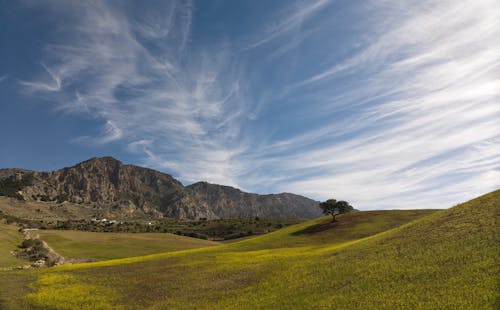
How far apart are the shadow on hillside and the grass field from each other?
35.8 m

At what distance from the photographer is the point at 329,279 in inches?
1047

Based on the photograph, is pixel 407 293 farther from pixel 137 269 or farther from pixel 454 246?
pixel 137 269

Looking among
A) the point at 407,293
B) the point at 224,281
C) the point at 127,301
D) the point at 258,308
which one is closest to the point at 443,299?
the point at 407,293

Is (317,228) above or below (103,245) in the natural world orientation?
above

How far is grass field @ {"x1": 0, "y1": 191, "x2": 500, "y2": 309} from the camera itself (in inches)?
763

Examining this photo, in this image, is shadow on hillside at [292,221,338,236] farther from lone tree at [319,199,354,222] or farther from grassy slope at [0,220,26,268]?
grassy slope at [0,220,26,268]

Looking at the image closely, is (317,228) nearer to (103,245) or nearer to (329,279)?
(103,245)

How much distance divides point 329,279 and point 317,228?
57184mm

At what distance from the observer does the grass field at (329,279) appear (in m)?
19.4

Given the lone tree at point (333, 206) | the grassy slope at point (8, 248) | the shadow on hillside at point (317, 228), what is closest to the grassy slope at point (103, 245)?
the grassy slope at point (8, 248)

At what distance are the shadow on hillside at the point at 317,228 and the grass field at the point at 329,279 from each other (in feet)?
117

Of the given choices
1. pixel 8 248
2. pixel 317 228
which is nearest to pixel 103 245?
pixel 8 248

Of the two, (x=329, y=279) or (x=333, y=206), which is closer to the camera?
(x=329, y=279)

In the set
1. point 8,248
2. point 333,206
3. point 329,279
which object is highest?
point 333,206
